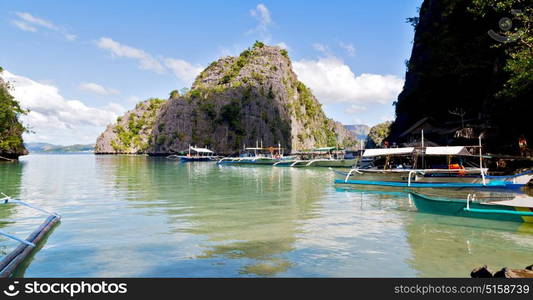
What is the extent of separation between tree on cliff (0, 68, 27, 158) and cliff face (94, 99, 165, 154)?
3357 inches

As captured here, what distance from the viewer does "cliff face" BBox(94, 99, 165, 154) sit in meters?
155

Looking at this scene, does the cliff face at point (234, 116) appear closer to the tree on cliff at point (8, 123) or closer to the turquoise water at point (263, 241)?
the tree on cliff at point (8, 123)

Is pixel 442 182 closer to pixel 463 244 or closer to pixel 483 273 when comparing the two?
pixel 463 244

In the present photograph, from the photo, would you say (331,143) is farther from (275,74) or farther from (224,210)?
(224,210)

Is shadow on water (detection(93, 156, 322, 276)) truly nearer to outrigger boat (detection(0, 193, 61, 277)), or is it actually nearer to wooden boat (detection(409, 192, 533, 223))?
outrigger boat (detection(0, 193, 61, 277))

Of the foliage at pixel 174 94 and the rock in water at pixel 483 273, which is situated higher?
the foliage at pixel 174 94

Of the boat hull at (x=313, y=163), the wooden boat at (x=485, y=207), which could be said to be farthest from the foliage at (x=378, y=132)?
the wooden boat at (x=485, y=207)

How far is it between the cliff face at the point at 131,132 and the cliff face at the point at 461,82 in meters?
125

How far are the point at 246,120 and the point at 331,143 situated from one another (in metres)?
77.9

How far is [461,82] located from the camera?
39.9m

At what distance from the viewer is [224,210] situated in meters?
16.0

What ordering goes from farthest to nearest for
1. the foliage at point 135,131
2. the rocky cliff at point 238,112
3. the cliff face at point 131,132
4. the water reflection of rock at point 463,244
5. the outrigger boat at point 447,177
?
the cliff face at point 131,132, the foliage at point 135,131, the rocky cliff at point 238,112, the outrigger boat at point 447,177, the water reflection of rock at point 463,244

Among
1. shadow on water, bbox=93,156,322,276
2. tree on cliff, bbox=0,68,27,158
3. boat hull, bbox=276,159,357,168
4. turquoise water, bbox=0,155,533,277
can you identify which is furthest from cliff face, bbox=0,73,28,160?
turquoise water, bbox=0,155,533,277

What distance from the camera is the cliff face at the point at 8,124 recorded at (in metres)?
60.8
